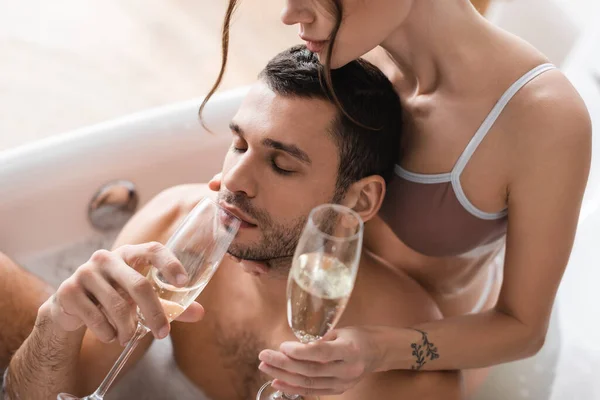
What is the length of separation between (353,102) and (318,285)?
556mm

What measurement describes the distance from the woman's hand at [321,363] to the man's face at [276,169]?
275 millimetres

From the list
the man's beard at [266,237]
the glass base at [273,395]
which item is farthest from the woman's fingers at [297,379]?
the man's beard at [266,237]

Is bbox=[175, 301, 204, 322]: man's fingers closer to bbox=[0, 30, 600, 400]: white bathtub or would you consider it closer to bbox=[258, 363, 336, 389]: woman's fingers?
bbox=[258, 363, 336, 389]: woman's fingers

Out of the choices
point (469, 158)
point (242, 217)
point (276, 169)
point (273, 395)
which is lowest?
point (273, 395)

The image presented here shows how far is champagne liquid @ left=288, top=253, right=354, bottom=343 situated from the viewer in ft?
3.84

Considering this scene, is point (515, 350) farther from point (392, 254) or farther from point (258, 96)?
point (258, 96)

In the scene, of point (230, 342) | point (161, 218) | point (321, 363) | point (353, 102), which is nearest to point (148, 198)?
point (161, 218)

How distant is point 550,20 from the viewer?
272 centimetres

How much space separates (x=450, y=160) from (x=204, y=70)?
2.34 metres

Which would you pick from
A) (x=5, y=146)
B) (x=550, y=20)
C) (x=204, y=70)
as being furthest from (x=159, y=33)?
(x=550, y=20)

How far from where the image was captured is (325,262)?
1161mm

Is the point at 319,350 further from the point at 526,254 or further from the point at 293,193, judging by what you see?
the point at 526,254

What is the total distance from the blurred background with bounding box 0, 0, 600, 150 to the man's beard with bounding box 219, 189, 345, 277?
1.91 meters

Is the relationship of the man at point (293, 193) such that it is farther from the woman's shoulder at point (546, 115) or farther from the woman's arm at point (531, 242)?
the woman's shoulder at point (546, 115)
